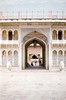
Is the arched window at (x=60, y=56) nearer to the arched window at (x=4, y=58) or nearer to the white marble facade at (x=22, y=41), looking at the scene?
the white marble facade at (x=22, y=41)

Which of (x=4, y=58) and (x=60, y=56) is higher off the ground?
(x=60, y=56)

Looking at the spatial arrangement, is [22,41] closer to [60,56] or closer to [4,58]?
[4,58]

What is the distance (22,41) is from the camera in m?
26.8

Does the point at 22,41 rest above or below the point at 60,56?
above

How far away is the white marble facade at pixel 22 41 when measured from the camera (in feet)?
86.5

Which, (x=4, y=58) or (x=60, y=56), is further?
(x=4, y=58)

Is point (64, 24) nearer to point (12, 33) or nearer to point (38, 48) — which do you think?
point (12, 33)

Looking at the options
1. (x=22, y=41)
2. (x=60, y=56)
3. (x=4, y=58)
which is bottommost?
(x=4, y=58)

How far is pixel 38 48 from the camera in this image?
5172 centimetres

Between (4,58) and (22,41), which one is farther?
(4,58)

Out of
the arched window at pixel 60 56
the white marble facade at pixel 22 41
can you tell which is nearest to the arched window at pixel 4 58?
the white marble facade at pixel 22 41

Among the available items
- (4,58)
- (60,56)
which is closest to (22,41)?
(4,58)

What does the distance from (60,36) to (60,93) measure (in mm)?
14882

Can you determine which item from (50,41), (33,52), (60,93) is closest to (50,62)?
(50,41)
